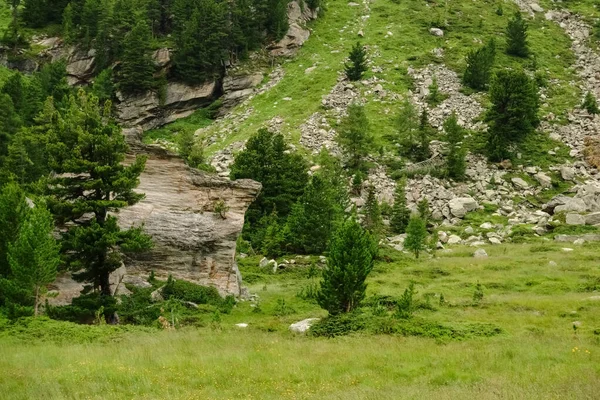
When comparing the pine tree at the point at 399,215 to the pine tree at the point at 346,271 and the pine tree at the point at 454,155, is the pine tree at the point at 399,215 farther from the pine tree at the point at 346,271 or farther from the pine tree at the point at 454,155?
the pine tree at the point at 346,271

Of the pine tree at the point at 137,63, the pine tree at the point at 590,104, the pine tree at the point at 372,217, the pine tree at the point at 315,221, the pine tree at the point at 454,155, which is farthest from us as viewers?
the pine tree at the point at 137,63

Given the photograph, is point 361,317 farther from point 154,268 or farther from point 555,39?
point 555,39

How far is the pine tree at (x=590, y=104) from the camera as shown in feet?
233

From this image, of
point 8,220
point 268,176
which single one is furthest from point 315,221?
point 8,220

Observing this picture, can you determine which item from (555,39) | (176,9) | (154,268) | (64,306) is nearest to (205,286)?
(154,268)

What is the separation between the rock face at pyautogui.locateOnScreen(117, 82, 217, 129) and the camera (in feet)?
263

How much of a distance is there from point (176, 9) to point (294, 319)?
76.8 m

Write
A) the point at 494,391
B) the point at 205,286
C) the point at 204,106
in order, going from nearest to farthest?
the point at 494,391
the point at 205,286
the point at 204,106

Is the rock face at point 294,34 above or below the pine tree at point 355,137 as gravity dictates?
above

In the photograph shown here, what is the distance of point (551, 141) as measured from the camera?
67.8 m

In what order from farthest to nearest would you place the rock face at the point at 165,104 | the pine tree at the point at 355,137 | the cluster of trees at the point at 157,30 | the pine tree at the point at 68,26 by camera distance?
the pine tree at the point at 68,26
the cluster of trees at the point at 157,30
the rock face at the point at 165,104
the pine tree at the point at 355,137

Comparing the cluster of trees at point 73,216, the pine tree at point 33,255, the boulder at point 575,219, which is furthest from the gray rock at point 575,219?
the pine tree at point 33,255

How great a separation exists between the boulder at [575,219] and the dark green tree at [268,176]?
27255 millimetres

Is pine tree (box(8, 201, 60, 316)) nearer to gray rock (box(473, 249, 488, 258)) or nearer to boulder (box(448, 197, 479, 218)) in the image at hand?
gray rock (box(473, 249, 488, 258))
